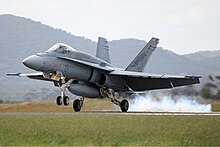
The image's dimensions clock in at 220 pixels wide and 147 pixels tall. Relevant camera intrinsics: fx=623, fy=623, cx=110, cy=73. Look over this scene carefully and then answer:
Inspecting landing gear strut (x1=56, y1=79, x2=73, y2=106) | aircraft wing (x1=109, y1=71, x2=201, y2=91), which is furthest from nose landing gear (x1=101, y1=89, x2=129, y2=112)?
landing gear strut (x1=56, y1=79, x2=73, y2=106)

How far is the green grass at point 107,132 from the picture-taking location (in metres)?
17.2

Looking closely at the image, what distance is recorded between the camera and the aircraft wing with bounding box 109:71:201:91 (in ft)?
111

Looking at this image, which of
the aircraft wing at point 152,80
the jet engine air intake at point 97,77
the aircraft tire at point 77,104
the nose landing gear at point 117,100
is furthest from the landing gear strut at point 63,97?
the aircraft wing at point 152,80

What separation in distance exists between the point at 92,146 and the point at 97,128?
2.25m

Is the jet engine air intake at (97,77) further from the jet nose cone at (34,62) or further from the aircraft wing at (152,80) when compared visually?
the jet nose cone at (34,62)

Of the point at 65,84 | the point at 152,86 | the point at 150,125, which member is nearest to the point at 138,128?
the point at 150,125

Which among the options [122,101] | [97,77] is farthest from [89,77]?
[122,101]

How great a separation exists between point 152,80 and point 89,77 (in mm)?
4143

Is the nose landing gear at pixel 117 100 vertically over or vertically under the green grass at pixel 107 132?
over

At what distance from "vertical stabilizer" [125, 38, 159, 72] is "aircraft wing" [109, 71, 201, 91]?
6.60 feet

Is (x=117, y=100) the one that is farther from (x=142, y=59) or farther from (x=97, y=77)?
(x=142, y=59)

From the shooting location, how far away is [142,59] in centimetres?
3862

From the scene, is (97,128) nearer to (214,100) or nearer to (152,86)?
(152,86)

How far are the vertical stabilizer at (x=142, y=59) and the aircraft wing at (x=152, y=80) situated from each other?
201 centimetres
